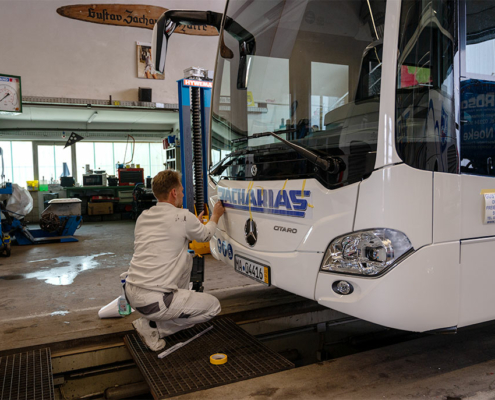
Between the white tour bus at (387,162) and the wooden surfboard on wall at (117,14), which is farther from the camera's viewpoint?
the wooden surfboard on wall at (117,14)

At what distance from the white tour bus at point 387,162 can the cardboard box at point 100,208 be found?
10.6m

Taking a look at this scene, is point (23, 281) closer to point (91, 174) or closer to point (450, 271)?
point (450, 271)

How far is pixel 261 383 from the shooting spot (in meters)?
2.46

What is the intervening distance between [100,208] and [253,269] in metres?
10.5

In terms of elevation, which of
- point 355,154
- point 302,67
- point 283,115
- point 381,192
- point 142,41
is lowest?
point 381,192

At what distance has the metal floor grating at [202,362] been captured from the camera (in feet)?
8.09

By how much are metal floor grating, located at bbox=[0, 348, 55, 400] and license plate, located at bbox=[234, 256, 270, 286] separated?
1364 mm

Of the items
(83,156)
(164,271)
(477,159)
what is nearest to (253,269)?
(164,271)

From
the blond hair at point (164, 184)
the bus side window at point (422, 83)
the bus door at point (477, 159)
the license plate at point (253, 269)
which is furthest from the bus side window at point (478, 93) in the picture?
the blond hair at point (164, 184)

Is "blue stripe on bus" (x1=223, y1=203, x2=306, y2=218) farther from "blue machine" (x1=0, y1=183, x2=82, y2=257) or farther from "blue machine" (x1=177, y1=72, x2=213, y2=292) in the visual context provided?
"blue machine" (x1=0, y1=183, x2=82, y2=257)

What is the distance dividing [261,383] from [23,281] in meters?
3.92

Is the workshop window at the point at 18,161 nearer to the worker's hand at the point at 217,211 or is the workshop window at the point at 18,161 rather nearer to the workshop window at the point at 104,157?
the workshop window at the point at 104,157

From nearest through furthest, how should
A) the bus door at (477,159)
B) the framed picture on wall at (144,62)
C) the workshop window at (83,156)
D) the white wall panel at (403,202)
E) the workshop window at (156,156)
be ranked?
1. the white wall panel at (403,202)
2. the bus door at (477,159)
3. the framed picture on wall at (144,62)
4. the workshop window at (83,156)
5. the workshop window at (156,156)

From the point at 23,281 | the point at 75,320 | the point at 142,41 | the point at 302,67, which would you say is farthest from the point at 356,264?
the point at 142,41
